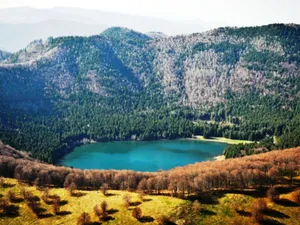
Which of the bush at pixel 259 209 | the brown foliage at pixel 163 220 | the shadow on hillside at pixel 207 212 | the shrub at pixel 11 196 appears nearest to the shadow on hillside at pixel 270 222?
the bush at pixel 259 209

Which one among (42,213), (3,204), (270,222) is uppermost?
(270,222)

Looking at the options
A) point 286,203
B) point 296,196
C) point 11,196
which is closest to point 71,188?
point 11,196

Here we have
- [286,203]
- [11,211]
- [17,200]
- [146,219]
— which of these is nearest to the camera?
[146,219]

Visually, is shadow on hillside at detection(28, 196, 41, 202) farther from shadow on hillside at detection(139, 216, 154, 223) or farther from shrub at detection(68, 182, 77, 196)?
shadow on hillside at detection(139, 216, 154, 223)

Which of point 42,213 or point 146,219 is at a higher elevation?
point 146,219

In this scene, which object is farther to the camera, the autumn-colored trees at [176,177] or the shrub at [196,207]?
the autumn-colored trees at [176,177]

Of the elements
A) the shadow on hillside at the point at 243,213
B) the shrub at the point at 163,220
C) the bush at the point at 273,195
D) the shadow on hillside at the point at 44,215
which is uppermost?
the bush at the point at 273,195

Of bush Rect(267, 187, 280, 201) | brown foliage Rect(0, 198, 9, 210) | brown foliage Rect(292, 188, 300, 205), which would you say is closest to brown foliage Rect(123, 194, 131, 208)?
brown foliage Rect(0, 198, 9, 210)

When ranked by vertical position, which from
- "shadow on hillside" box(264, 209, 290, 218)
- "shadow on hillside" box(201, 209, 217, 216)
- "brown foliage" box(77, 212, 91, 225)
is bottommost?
"brown foliage" box(77, 212, 91, 225)

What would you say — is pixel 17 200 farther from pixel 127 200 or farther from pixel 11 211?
pixel 127 200

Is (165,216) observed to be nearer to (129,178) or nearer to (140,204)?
(140,204)

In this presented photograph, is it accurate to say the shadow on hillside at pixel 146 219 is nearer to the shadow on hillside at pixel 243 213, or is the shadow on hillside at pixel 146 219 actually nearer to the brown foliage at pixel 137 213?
the brown foliage at pixel 137 213
